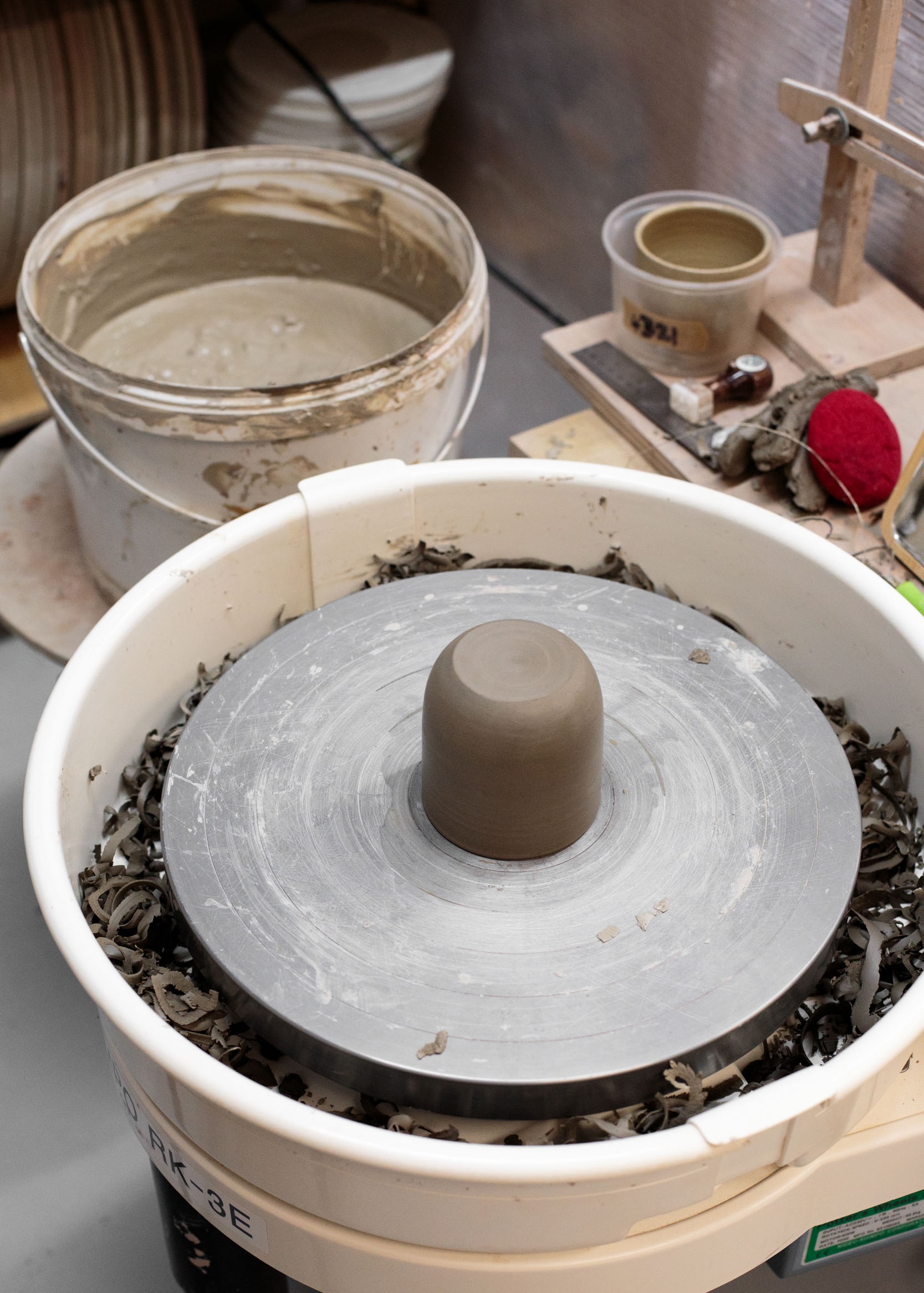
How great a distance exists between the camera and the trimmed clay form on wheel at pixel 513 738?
964 mm

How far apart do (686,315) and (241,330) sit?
782 mm

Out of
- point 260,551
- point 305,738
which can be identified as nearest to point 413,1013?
point 305,738

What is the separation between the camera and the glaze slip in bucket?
5.22 ft

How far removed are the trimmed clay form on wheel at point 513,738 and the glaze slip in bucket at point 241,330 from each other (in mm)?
675

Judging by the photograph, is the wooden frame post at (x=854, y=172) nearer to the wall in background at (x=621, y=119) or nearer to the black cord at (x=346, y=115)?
the wall in background at (x=621, y=119)

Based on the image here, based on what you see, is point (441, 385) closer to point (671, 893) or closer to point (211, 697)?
point (211, 697)

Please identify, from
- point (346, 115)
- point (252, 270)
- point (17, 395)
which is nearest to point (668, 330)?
point (252, 270)

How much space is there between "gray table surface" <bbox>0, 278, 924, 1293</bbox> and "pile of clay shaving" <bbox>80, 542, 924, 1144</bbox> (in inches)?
19.9

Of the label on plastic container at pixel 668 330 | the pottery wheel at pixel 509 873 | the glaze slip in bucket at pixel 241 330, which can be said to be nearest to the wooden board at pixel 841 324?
the label on plastic container at pixel 668 330

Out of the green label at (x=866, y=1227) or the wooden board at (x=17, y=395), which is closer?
the green label at (x=866, y=1227)

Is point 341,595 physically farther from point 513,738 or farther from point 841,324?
point 841,324

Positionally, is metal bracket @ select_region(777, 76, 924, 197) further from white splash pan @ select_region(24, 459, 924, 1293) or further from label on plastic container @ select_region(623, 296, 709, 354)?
white splash pan @ select_region(24, 459, 924, 1293)

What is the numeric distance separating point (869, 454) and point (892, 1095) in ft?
2.51

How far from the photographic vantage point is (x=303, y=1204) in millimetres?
912
